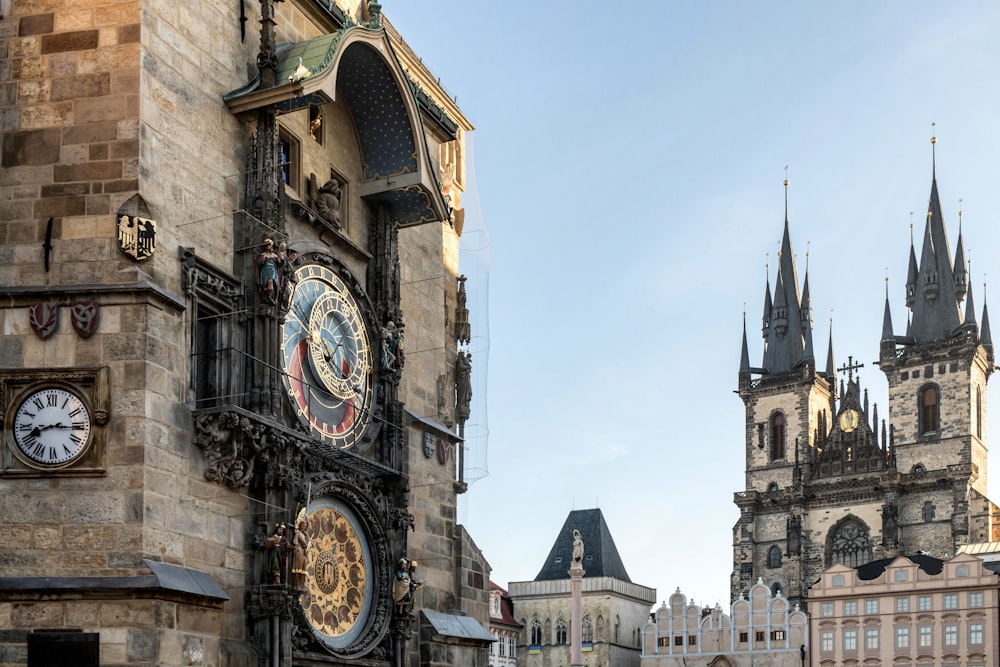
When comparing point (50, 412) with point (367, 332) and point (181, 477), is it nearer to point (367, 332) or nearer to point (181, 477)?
point (181, 477)

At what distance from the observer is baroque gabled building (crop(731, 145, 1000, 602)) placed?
267ft

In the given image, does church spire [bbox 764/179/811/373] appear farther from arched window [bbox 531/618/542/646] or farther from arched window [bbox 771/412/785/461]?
arched window [bbox 531/618/542/646]

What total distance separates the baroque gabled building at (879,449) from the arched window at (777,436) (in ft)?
0.27

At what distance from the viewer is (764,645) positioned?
7481cm

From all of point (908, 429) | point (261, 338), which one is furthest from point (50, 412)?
point (908, 429)

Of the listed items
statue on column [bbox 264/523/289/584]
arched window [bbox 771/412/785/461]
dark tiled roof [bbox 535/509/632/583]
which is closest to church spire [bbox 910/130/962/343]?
arched window [bbox 771/412/785/461]

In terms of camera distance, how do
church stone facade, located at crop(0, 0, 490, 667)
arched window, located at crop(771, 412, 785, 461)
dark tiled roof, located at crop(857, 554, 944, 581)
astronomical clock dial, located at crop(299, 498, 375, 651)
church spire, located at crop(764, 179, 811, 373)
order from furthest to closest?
church spire, located at crop(764, 179, 811, 373), arched window, located at crop(771, 412, 785, 461), dark tiled roof, located at crop(857, 554, 944, 581), astronomical clock dial, located at crop(299, 498, 375, 651), church stone facade, located at crop(0, 0, 490, 667)

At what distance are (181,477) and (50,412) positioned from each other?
1.13 meters

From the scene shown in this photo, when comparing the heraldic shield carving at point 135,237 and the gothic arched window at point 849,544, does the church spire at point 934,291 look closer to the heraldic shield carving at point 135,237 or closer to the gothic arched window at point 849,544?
the gothic arched window at point 849,544

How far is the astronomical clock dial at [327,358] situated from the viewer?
13.0m

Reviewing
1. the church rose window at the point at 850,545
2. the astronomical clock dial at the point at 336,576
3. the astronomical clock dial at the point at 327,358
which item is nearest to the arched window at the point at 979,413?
the church rose window at the point at 850,545

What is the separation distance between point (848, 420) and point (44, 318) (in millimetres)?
83347

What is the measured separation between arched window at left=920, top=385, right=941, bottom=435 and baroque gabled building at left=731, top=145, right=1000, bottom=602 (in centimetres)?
7

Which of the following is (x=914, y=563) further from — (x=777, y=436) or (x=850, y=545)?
(x=777, y=436)
